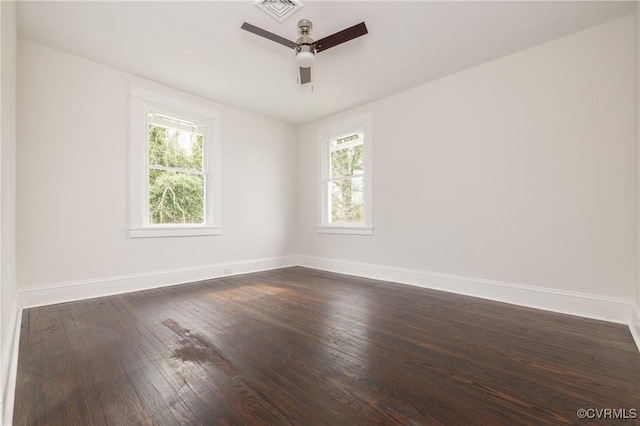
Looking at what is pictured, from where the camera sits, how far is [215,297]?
3248mm

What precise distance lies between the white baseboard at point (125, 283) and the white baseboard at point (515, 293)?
188cm

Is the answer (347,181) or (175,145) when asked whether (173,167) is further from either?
(347,181)

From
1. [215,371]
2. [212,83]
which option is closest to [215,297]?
[215,371]

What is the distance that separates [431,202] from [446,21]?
1953 millimetres

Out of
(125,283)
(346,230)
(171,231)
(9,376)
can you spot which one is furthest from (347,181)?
(9,376)

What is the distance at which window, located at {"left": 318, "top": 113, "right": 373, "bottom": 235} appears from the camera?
14.5 feet

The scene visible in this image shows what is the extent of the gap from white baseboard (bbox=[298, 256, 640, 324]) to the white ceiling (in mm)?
2453

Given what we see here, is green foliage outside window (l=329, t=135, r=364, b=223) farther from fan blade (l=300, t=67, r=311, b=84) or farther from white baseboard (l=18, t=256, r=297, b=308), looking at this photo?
fan blade (l=300, t=67, r=311, b=84)

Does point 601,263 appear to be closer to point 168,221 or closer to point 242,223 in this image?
point 242,223

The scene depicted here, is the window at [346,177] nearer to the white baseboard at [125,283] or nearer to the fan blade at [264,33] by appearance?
the white baseboard at [125,283]

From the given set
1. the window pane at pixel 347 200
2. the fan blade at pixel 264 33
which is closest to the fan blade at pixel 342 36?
the fan blade at pixel 264 33

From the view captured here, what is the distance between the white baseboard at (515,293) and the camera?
2516 millimetres

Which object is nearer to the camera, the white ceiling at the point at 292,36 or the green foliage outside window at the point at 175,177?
the white ceiling at the point at 292,36

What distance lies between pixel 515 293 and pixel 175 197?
429 centimetres
